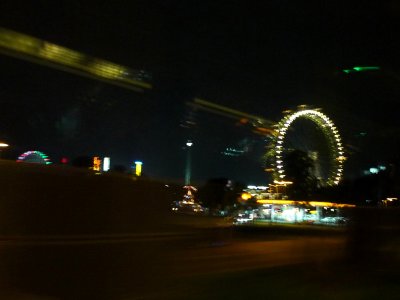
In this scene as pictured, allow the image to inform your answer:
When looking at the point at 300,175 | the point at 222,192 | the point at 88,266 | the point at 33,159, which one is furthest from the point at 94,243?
the point at 300,175

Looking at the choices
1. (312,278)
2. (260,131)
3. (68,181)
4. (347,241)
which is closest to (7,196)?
(68,181)

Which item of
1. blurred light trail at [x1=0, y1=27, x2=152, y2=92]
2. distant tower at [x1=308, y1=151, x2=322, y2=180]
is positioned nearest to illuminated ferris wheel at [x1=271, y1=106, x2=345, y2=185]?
distant tower at [x1=308, y1=151, x2=322, y2=180]

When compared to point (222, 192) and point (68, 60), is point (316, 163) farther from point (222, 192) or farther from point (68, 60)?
point (68, 60)

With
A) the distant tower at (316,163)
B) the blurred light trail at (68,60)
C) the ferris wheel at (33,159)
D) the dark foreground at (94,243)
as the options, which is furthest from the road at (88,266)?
the distant tower at (316,163)

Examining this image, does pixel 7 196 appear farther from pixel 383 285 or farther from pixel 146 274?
pixel 383 285

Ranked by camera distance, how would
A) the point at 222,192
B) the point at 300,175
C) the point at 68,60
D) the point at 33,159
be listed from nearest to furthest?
the point at 33,159
the point at 68,60
the point at 222,192
the point at 300,175

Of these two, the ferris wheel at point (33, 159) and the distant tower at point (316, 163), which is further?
the distant tower at point (316, 163)

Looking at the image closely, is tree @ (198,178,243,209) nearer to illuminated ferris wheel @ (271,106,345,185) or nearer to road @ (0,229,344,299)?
illuminated ferris wheel @ (271,106,345,185)

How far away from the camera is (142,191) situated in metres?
6.34

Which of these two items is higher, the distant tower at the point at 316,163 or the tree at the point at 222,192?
the distant tower at the point at 316,163

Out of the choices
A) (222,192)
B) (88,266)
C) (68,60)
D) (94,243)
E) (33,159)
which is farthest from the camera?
(222,192)

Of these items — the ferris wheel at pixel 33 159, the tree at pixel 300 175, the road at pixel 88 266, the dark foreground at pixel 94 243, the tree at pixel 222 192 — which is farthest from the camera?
the tree at pixel 300 175

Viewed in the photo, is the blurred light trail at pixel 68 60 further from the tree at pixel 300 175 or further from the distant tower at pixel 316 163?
the distant tower at pixel 316 163

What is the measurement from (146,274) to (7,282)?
1.94 metres
